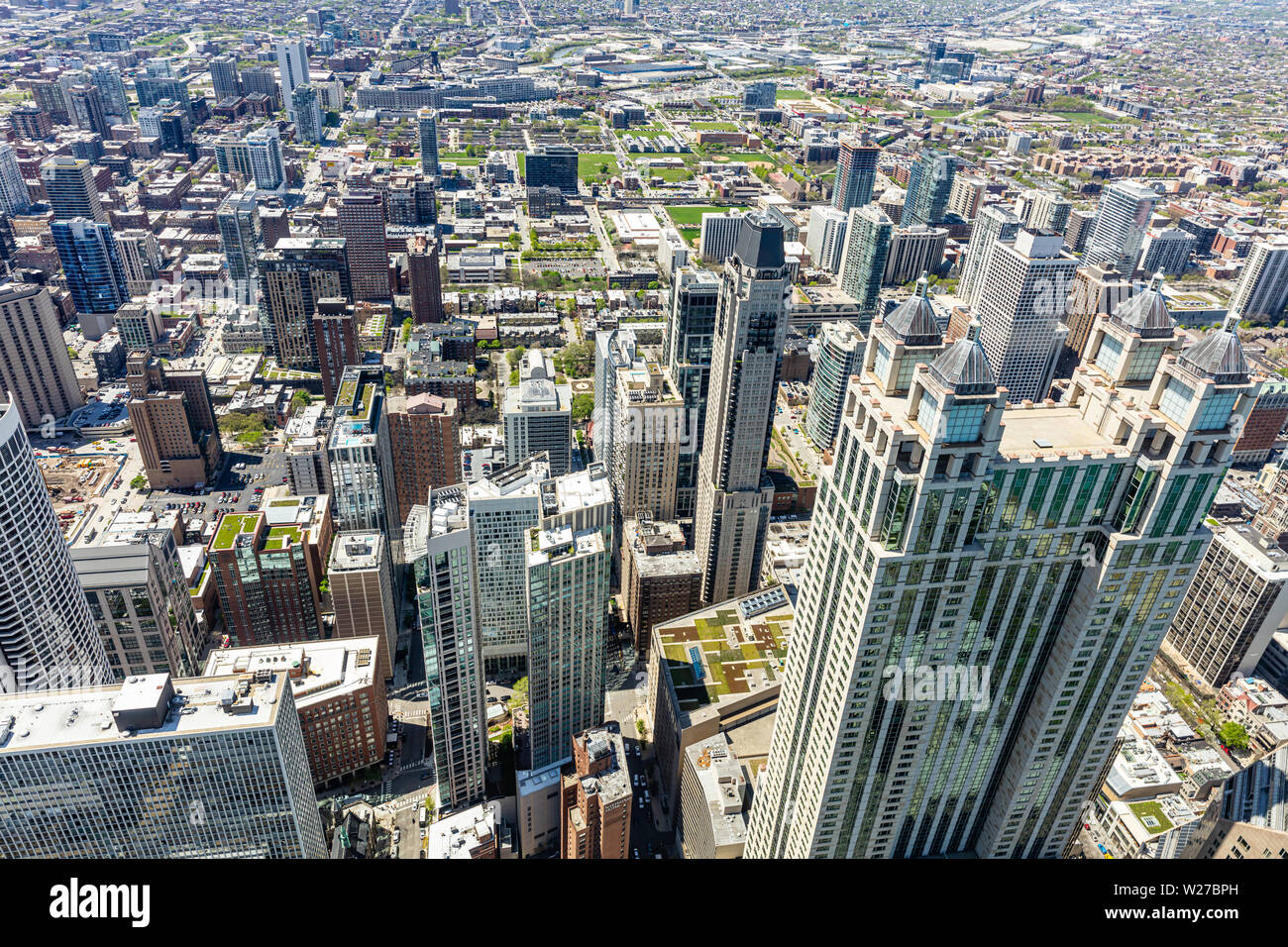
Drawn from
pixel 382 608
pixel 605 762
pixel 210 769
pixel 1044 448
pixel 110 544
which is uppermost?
pixel 1044 448

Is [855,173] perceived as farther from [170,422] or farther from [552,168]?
[170,422]

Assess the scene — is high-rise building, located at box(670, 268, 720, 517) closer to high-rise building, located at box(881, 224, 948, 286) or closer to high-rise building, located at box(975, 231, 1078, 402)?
high-rise building, located at box(975, 231, 1078, 402)

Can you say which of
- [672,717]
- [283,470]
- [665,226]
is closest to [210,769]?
[672,717]

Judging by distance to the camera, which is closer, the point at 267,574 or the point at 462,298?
the point at 267,574

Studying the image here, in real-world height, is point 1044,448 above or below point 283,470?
above

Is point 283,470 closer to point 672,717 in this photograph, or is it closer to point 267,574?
point 267,574

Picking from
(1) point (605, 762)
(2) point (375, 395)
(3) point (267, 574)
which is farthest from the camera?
(2) point (375, 395)
